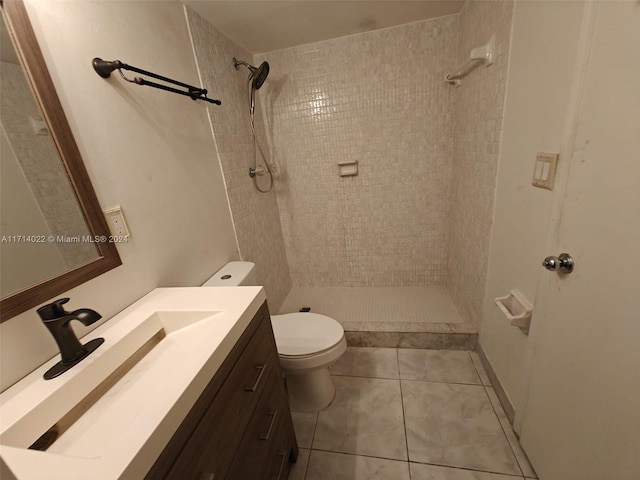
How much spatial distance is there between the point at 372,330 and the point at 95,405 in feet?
5.02

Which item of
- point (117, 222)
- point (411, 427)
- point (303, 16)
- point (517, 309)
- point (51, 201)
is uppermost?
point (303, 16)

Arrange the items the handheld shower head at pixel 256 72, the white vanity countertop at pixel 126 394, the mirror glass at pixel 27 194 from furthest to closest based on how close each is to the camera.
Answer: the handheld shower head at pixel 256 72, the mirror glass at pixel 27 194, the white vanity countertop at pixel 126 394

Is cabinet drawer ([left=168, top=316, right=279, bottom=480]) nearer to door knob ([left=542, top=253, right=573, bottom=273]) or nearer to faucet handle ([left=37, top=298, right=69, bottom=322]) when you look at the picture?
faucet handle ([left=37, top=298, right=69, bottom=322])

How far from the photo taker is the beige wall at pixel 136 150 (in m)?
0.79

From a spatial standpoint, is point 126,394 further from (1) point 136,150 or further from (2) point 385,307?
(2) point 385,307

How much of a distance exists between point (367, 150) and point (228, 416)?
6.33ft

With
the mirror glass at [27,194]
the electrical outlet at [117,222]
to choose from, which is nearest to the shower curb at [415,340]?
the electrical outlet at [117,222]

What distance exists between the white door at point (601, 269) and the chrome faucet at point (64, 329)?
1267 millimetres

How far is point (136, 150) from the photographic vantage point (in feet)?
3.39

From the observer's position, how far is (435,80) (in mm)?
1887

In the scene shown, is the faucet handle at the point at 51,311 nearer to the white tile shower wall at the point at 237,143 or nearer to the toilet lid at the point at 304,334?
the toilet lid at the point at 304,334

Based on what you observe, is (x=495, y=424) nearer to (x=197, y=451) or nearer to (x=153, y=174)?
(x=197, y=451)

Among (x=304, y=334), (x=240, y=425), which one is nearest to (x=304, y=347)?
(x=304, y=334)

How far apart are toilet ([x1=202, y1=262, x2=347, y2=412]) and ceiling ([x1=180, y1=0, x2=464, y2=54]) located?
4.48ft
